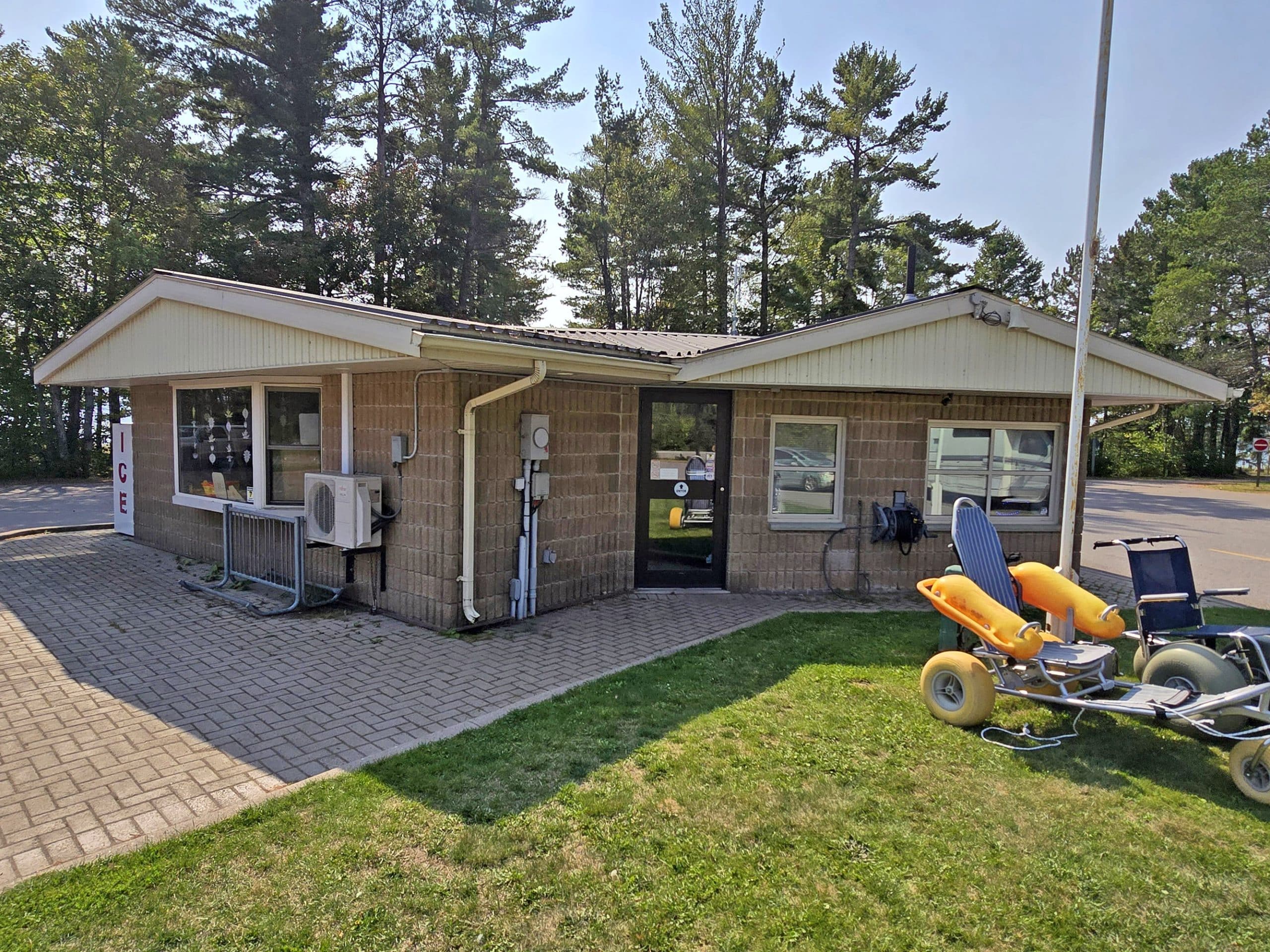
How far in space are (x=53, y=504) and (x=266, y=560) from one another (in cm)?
1139

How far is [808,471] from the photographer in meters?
7.82

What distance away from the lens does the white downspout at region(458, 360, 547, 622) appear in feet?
18.1

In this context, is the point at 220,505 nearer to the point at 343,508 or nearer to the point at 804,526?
the point at 343,508

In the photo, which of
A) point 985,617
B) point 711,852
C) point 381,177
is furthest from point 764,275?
point 711,852

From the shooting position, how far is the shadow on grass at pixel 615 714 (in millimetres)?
3389

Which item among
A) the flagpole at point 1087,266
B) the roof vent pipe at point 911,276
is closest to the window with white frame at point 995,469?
the roof vent pipe at point 911,276

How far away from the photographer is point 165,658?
5.26 m

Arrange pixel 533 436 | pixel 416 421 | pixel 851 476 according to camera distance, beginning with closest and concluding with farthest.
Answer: pixel 416 421 → pixel 533 436 → pixel 851 476

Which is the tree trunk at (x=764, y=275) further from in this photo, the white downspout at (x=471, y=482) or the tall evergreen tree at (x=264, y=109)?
the white downspout at (x=471, y=482)

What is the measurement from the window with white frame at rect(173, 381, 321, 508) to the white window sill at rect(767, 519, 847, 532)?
16.2ft

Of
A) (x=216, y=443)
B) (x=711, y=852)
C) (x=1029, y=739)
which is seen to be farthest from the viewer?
(x=216, y=443)

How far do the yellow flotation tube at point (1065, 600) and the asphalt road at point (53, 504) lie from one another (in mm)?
14144

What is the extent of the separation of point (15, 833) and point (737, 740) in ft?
11.3

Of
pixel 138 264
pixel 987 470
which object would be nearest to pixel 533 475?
pixel 987 470
